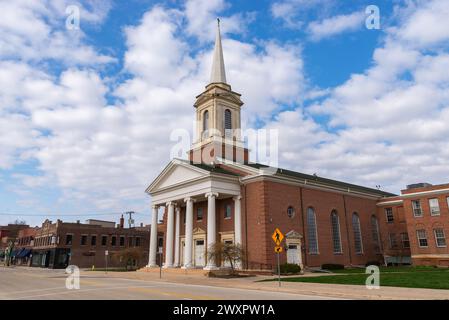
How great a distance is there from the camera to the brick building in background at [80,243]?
63.8 metres

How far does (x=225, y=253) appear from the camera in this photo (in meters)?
31.2

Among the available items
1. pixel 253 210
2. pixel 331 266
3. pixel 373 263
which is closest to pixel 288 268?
pixel 253 210

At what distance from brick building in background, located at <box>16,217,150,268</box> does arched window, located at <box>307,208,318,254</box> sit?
33555 mm

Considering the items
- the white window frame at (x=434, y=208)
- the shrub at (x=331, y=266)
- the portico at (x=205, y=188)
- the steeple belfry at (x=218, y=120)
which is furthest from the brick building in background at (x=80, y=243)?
the white window frame at (x=434, y=208)

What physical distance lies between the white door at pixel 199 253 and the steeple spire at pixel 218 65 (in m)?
20.3

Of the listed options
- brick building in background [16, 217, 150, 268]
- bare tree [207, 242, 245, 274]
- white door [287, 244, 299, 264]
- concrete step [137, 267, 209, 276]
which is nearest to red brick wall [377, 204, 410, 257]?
white door [287, 244, 299, 264]

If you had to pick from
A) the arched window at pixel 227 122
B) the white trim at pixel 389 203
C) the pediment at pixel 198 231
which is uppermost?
the arched window at pixel 227 122

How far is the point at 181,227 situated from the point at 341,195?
19425 mm

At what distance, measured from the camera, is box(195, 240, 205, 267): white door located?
38.8 meters

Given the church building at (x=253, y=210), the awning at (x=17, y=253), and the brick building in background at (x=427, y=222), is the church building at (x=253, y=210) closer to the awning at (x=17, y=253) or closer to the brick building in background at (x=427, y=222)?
the brick building in background at (x=427, y=222)

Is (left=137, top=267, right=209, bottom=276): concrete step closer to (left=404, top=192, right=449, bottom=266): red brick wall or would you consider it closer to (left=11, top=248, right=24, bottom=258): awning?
(left=404, top=192, right=449, bottom=266): red brick wall

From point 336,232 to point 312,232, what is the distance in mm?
4844

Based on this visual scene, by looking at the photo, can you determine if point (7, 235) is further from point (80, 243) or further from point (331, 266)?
point (331, 266)
